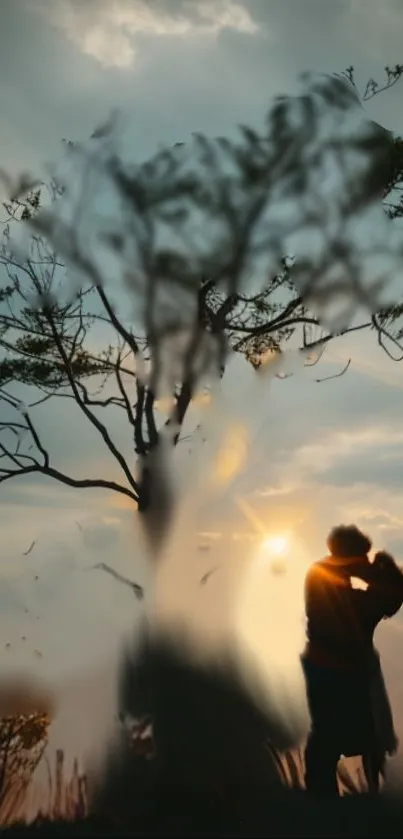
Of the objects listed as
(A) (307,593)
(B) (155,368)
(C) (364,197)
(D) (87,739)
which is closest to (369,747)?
(A) (307,593)

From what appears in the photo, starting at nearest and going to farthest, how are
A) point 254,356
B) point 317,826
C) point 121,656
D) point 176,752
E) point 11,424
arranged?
point 317,826 → point 176,752 → point 121,656 → point 254,356 → point 11,424

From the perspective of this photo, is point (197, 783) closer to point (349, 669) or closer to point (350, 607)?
point (349, 669)

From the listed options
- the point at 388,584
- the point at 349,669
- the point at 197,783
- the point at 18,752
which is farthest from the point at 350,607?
the point at 18,752

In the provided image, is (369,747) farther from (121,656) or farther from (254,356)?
(254,356)

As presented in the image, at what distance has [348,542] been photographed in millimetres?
5684

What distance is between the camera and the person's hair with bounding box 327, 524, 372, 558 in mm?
5660

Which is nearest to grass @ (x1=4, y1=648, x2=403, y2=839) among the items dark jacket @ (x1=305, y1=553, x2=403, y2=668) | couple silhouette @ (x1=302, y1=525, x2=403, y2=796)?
couple silhouette @ (x1=302, y1=525, x2=403, y2=796)

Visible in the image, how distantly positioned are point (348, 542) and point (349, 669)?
0.82m

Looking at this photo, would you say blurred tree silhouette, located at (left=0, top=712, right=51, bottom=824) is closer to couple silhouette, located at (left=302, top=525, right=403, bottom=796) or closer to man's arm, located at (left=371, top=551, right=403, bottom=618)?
couple silhouette, located at (left=302, top=525, right=403, bottom=796)

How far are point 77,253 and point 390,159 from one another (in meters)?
3.49

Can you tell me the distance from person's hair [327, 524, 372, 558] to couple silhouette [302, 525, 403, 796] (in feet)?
0.14

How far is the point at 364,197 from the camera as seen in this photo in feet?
28.8

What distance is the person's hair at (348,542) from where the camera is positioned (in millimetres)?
5660

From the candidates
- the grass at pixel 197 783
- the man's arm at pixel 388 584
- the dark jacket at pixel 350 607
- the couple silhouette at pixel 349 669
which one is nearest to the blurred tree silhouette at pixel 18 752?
the grass at pixel 197 783
